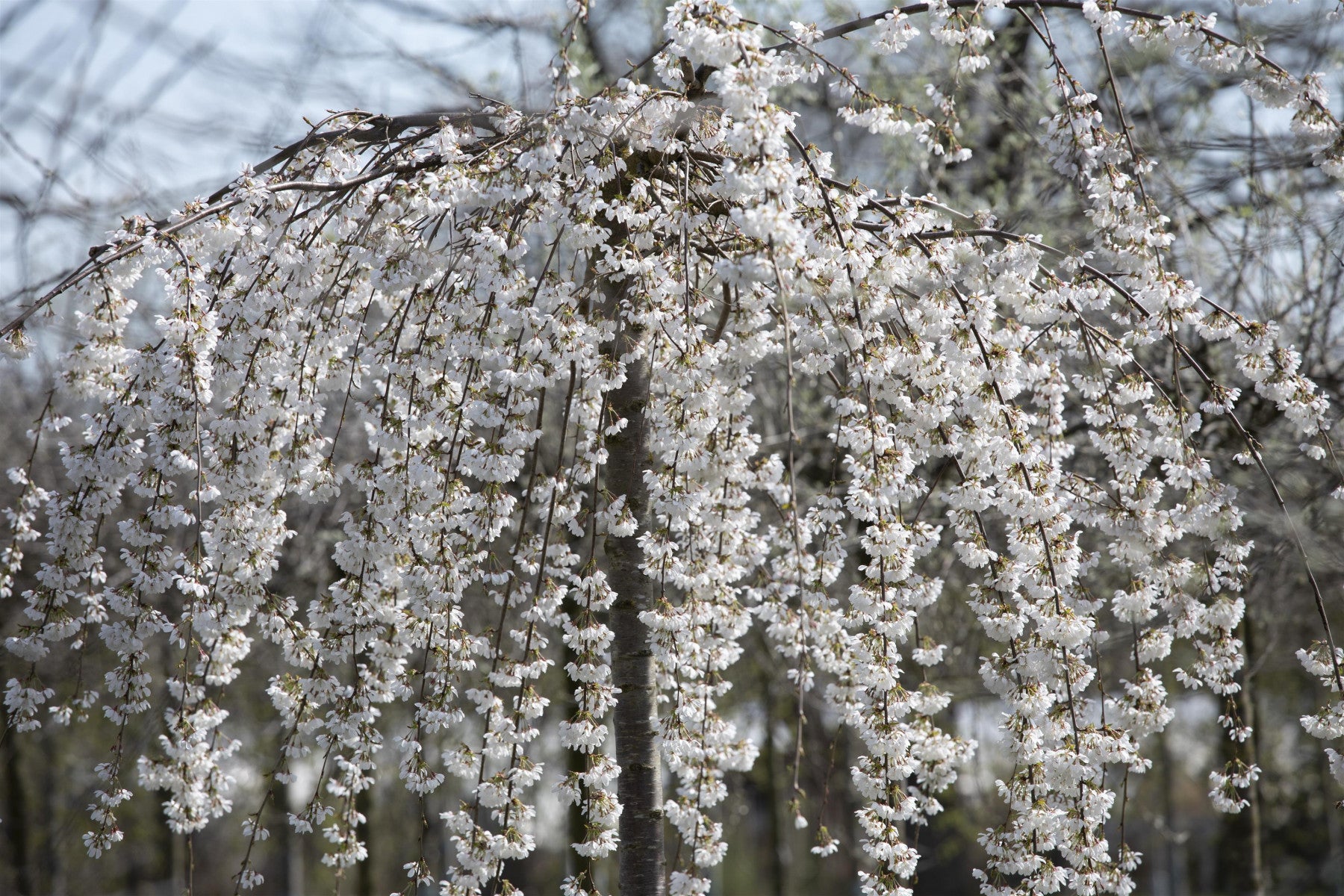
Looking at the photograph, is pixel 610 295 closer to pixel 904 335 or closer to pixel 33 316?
pixel 904 335

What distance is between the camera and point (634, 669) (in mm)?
3059

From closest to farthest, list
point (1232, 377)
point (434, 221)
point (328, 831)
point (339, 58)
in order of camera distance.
A: 1. point (328, 831)
2. point (434, 221)
3. point (1232, 377)
4. point (339, 58)

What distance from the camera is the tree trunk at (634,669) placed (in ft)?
9.89

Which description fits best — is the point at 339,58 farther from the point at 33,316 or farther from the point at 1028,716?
the point at 1028,716

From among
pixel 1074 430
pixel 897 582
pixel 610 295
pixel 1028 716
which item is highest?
pixel 1074 430

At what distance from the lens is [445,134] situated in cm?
284

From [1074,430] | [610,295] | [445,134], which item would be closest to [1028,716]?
[610,295]

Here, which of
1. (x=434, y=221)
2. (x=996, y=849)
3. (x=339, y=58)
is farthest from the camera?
(x=339, y=58)

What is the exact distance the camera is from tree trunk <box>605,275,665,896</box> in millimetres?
3014

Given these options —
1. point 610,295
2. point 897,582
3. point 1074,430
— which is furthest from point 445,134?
point 1074,430

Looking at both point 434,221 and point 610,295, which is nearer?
point 610,295

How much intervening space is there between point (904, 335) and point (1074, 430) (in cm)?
259

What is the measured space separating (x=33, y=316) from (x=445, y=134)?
4.14 feet

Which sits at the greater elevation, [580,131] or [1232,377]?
[1232,377]
